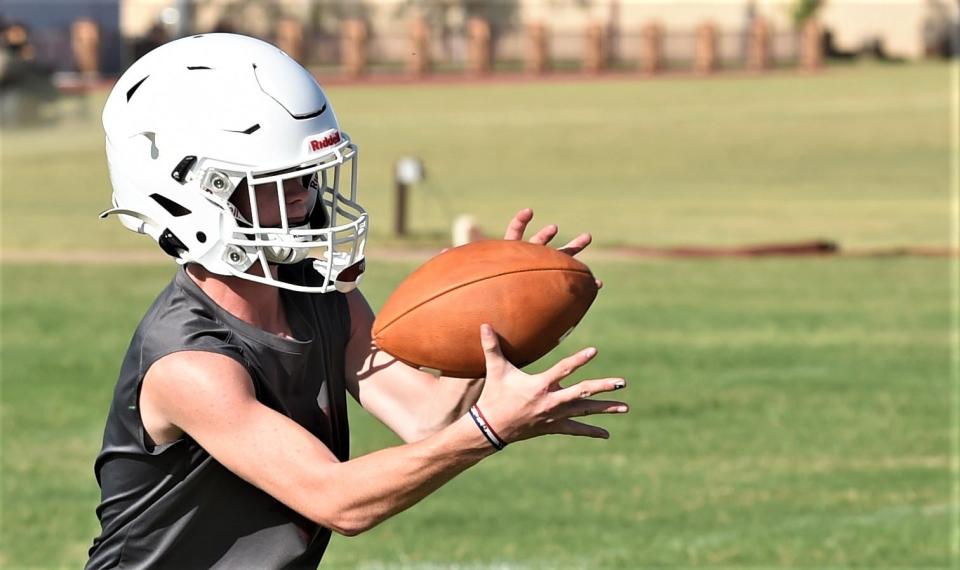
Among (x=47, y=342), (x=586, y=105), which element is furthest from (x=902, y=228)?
(x=586, y=105)

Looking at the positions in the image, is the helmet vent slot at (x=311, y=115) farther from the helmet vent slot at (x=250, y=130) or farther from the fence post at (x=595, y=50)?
the fence post at (x=595, y=50)

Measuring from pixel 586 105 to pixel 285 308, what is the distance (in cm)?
4667

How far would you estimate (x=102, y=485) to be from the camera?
13.8 feet

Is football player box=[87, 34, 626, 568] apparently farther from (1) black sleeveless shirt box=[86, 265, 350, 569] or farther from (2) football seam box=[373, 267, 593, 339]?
(2) football seam box=[373, 267, 593, 339]

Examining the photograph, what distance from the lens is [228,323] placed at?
13.4 ft

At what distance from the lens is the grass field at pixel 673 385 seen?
8398 mm

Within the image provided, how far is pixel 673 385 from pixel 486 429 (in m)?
8.84

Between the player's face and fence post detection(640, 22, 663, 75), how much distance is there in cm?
5917

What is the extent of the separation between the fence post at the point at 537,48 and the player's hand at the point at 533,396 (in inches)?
2359

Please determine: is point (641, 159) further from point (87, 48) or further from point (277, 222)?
point (277, 222)

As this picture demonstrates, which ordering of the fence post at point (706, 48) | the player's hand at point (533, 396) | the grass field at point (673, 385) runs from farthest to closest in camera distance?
1. the fence post at point (706, 48)
2. the grass field at point (673, 385)
3. the player's hand at point (533, 396)

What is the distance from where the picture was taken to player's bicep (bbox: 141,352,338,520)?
3.78 meters

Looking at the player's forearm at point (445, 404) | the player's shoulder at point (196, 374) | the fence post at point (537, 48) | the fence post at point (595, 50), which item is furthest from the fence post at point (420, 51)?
the player's shoulder at point (196, 374)

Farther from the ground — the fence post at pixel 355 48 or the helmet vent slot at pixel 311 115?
the helmet vent slot at pixel 311 115
